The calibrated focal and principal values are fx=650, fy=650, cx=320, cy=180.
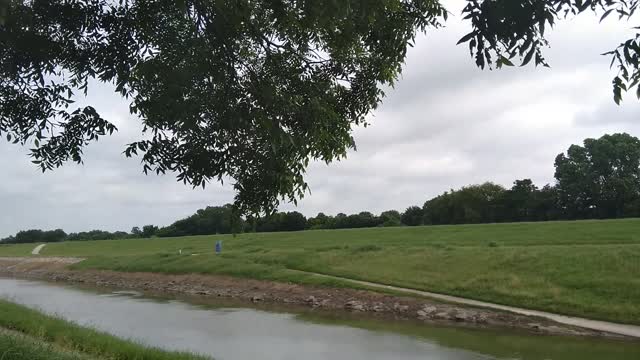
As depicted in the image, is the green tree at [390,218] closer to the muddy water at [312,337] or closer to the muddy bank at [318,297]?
the muddy bank at [318,297]

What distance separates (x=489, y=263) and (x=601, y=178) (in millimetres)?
59419

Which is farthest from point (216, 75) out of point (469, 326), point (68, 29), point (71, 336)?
point (469, 326)

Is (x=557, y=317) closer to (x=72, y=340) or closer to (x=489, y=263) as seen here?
(x=489, y=263)

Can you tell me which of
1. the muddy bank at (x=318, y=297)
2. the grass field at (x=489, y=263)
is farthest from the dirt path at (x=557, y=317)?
the grass field at (x=489, y=263)

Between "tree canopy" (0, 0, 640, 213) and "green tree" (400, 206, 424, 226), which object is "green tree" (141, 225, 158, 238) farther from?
"tree canopy" (0, 0, 640, 213)

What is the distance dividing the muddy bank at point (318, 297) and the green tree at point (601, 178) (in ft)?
186

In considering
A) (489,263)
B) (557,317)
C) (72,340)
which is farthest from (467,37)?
(489,263)

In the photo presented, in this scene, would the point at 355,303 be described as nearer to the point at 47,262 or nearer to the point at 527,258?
the point at 527,258

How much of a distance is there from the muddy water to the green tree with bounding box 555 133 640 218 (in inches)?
2449

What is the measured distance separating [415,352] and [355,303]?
10595 mm

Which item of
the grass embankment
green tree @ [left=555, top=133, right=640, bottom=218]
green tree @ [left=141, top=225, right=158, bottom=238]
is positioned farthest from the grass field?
green tree @ [left=141, top=225, right=158, bottom=238]

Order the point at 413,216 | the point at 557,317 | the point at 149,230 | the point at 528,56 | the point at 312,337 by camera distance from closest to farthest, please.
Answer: the point at 528,56 → the point at 312,337 → the point at 557,317 → the point at 413,216 → the point at 149,230

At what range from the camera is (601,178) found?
83.6m

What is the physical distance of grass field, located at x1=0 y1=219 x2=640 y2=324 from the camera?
997 inches
